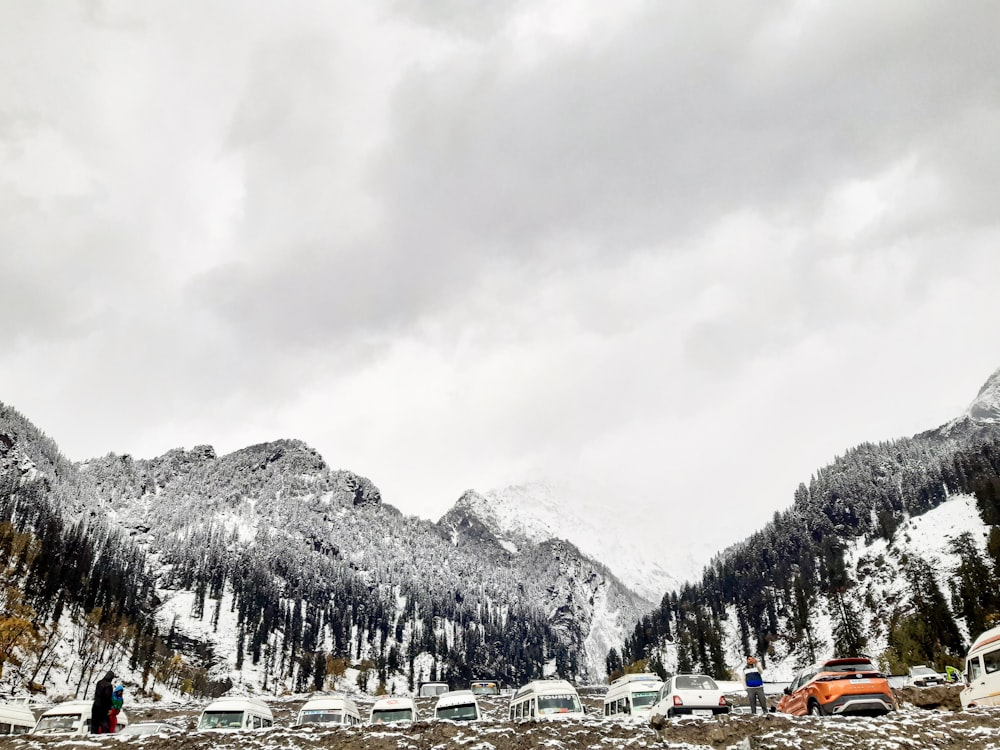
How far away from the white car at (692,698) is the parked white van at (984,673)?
36.9ft

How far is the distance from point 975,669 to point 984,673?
1.17 m

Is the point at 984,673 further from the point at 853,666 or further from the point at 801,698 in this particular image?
the point at 801,698

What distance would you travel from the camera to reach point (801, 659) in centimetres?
18650

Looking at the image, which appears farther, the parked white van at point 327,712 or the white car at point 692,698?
the parked white van at point 327,712

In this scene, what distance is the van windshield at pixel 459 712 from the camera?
31.9 m

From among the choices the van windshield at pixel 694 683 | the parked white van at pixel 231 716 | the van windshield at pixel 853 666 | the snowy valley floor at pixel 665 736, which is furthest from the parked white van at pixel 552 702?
the parked white van at pixel 231 716

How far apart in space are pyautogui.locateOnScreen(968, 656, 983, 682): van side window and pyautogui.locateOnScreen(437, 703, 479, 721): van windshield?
2352 centimetres

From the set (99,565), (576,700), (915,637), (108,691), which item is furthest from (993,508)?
(99,565)

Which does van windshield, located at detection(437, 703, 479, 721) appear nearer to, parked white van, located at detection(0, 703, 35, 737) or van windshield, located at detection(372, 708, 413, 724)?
van windshield, located at detection(372, 708, 413, 724)

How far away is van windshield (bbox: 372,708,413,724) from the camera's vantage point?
113 ft

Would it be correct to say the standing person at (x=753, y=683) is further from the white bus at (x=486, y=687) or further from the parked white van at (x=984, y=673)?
the white bus at (x=486, y=687)

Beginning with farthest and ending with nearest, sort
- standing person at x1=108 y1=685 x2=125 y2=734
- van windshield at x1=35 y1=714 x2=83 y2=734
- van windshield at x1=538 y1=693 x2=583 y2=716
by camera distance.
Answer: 1. van windshield at x1=35 y1=714 x2=83 y2=734
2. standing person at x1=108 y1=685 x2=125 y2=734
3. van windshield at x1=538 y1=693 x2=583 y2=716

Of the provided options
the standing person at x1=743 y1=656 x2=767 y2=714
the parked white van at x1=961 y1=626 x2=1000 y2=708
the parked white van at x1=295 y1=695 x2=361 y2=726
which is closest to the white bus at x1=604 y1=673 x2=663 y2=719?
the standing person at x1=743 y1=656 x2=767 y2=714

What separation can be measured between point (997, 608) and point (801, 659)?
61.5m
